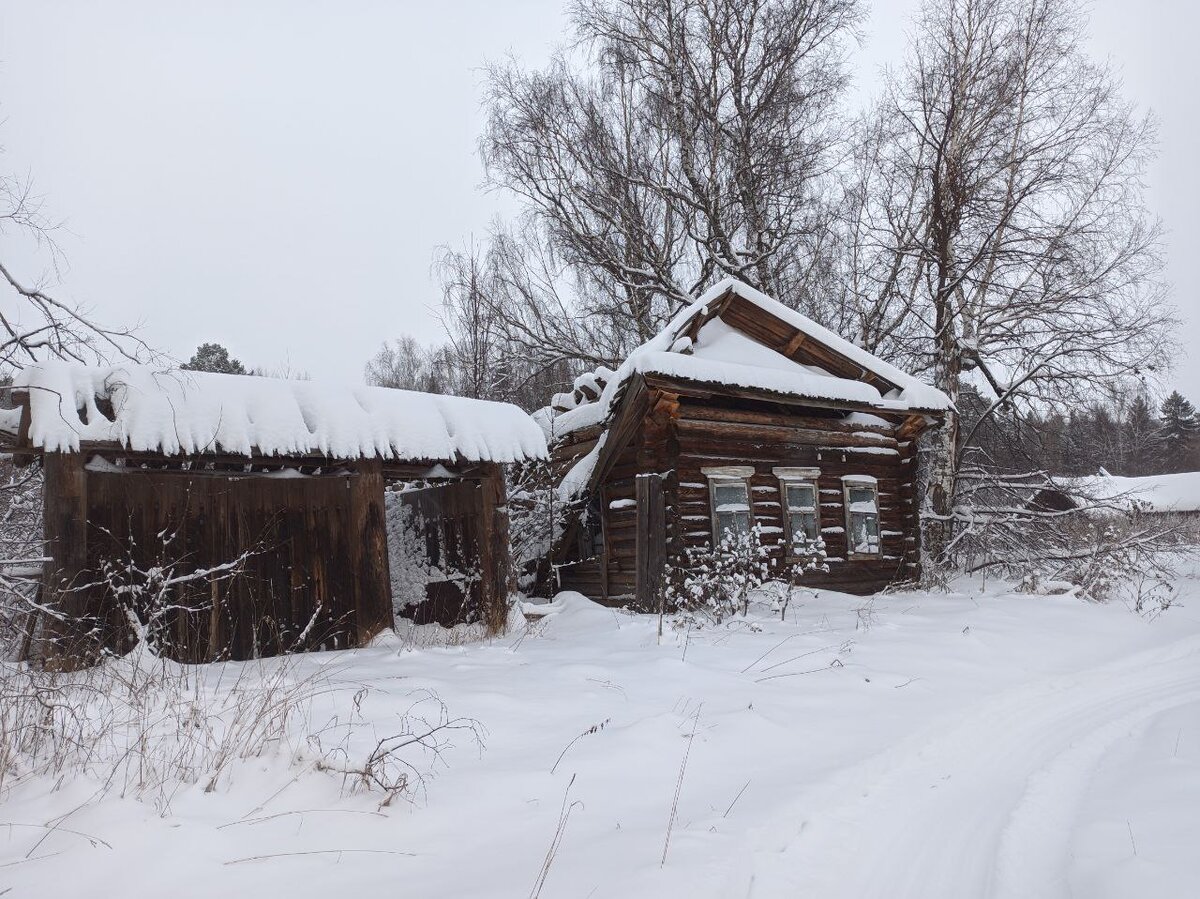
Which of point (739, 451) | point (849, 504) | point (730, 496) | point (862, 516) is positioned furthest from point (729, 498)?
point (862, 516)

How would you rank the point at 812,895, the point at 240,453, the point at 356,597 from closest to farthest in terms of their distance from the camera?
the point at 812,895 → the point at 240,453 → the point at 356,597

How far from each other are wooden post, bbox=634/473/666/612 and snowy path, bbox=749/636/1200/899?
4.92m

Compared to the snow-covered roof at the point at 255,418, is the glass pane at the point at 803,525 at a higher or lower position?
lower

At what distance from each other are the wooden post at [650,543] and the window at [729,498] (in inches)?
53.4

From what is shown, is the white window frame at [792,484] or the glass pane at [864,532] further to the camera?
the glass pane at [864,532]

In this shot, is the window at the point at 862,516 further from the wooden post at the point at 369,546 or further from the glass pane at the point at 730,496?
the wooden post at the point at 369,546

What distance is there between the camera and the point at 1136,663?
755cm

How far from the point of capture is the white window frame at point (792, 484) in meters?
12.3

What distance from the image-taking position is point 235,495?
299 inches

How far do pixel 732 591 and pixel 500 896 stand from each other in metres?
7.35

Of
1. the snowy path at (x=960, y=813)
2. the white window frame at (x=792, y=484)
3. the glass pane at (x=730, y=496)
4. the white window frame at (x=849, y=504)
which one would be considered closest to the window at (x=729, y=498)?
the glass pane at (x=730, y=496)

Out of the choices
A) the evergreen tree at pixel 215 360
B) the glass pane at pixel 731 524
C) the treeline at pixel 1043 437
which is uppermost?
the evergreen tree at pixel 215 360

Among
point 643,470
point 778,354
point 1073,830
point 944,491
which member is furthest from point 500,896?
point 944,491

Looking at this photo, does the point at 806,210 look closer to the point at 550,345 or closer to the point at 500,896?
the point at 550,345
